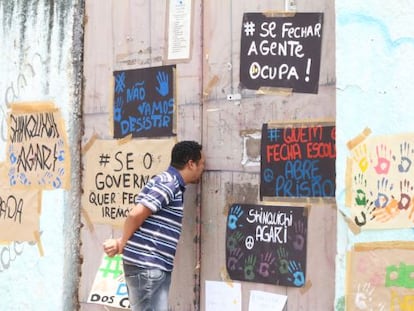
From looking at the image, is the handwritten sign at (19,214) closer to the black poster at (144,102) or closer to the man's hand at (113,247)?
the black poster at (144,102)

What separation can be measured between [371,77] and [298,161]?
0.73 metres

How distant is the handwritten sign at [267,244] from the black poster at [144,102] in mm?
859

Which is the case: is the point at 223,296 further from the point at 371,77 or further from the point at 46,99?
the point at 46,99

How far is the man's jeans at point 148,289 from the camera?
458 cm

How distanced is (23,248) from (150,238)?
188 centimetres

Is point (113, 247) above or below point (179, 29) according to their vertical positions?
below

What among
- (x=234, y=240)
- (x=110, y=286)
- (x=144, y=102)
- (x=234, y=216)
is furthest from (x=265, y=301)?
(x=144, y=102)

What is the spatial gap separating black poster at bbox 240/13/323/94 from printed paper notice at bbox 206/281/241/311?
4.25 feet

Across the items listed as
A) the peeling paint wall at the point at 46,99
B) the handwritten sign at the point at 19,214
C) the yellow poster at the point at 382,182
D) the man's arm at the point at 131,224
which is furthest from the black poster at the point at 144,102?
the yellow poster at the point at 382,182

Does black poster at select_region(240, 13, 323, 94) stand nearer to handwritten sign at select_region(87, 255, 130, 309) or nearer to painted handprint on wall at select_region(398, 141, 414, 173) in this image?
painted handprint on wall at select_region(398, 141, 414, 173)

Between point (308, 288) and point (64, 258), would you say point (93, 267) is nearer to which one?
point (64, 258)

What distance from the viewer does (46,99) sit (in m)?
5.98

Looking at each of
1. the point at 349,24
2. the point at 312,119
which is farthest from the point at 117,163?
the point at 349,24

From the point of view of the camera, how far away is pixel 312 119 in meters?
4.59
